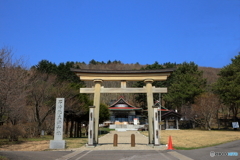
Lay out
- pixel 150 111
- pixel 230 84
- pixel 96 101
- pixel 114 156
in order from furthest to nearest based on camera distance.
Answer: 1. pixel 230 84
2. pixel 96 101
3. pixel 150 111
4. pixel 114 156

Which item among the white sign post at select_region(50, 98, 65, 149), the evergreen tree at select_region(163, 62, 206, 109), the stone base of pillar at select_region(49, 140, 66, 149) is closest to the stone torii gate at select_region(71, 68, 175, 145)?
the white sign post at select_region(50, 98, 65, 149)

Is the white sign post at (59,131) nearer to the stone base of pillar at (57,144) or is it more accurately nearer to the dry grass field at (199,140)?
the stone base of pillar at (57,144)

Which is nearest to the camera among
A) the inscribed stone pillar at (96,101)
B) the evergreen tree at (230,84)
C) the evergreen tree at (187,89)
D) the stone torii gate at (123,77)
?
the inscribed stone pillar at (96,101)

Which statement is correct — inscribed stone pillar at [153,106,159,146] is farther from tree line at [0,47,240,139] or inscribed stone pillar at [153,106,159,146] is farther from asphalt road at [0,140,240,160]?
tree line at [0,47,240,139]

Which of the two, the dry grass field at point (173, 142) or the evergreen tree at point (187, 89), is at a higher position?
the evergreen tree at point (187, 89)

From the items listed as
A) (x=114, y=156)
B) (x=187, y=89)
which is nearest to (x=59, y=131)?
(x=114, y=156)

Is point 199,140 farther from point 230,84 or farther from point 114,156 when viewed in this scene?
point 230,84

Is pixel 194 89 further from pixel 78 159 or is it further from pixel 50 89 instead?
pixel 78 159

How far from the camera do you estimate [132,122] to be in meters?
55.8

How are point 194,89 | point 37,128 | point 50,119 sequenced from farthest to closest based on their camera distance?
point 194,89, point 50,119, point 37,128

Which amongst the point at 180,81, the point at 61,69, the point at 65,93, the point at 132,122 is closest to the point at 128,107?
the point at 132,122

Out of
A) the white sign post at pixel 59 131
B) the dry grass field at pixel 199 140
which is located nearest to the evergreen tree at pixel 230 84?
the dry grass field at pixel 199 140

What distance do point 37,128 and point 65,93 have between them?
16.5ft

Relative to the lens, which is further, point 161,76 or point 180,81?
point 180,81
